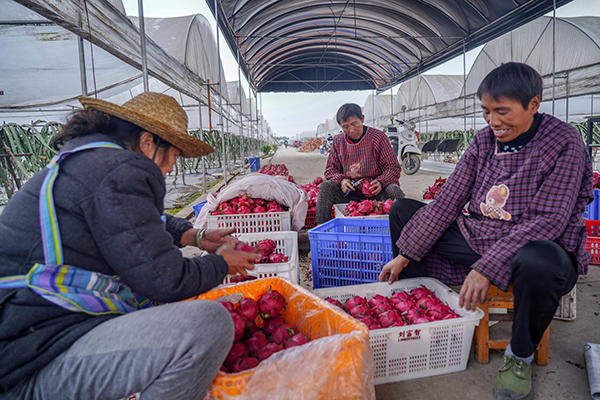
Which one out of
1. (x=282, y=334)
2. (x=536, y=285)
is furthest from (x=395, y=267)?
(x=282, y=334)

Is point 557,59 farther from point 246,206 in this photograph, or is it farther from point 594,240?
point 246,206

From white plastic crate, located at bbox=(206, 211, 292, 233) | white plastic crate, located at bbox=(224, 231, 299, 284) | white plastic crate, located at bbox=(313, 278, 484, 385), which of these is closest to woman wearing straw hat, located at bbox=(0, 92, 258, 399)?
white plastic crate, located at bbox=(313, 278, 484, 385)

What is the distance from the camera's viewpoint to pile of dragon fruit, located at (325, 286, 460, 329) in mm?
1652

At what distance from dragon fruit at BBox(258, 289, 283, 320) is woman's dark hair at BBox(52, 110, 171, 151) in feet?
2.81

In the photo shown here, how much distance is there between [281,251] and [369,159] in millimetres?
1600

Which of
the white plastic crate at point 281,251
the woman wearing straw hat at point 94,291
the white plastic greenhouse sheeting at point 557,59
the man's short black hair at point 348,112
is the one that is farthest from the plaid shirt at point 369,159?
the white plastic greenhouse sheeting at point 557,59

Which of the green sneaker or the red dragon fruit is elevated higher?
the red dragon fruit

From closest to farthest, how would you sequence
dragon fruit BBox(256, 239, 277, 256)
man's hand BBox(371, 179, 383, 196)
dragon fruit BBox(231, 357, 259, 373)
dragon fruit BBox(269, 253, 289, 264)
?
1. dragon fruit BBox(231, 357, 259, 373)
2. dragon fruit BBox(269, 253, 289, 264)
3. dragon fruit BBox(256, 239, 277, 256)
4. man's hand BBox(371, 179, 383, 196)

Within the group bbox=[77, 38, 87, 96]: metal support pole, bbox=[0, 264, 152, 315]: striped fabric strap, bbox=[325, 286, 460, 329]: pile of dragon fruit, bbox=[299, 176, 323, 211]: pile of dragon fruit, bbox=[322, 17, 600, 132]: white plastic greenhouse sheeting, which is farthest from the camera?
bbox=[322, 17, 600, 132]: white plastic greenhouse sheeting

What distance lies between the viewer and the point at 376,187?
3.52 meters

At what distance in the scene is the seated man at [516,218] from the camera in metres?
1.45

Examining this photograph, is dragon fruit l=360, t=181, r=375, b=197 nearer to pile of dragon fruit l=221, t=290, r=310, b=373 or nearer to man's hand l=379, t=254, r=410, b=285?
man's hand l=379, t=254, r=410, b=285

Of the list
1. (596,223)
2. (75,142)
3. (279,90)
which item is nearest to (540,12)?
(596,223)

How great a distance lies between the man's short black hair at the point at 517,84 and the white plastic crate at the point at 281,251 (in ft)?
4.51
